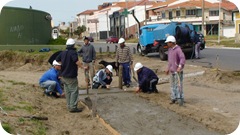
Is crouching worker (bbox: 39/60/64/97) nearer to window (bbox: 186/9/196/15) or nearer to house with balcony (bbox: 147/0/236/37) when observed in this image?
house with balcony (bbox: 147/0/236/37)

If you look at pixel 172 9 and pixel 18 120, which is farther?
pixel 172 9

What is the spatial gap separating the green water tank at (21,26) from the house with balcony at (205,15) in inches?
1338

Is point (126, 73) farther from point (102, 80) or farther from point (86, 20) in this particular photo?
point (86, 20)

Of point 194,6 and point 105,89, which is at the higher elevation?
point 194,6

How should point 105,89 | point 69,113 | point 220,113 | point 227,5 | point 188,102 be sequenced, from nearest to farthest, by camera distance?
point 220,113 < point 69,113 < point 188,102 < point 105,89 < point 227,5

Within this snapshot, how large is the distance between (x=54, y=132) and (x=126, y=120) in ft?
5.09

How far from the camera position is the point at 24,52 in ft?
74.0

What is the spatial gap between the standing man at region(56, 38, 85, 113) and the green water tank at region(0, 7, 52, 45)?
549 inches

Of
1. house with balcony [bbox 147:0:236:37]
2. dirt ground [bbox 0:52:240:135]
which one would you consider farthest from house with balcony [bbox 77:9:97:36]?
dirt ground [bbox 0:52:240:135]

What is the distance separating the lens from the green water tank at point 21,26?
22109mm

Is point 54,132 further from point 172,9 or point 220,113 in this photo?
point 172,9

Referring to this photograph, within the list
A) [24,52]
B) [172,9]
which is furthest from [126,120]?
[172,9]

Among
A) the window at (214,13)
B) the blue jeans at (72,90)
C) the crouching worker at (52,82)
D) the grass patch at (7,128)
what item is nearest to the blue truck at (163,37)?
the crouching worker at (52,82)

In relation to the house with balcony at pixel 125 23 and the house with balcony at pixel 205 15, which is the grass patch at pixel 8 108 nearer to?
the house with balcony at pixel 205 15
